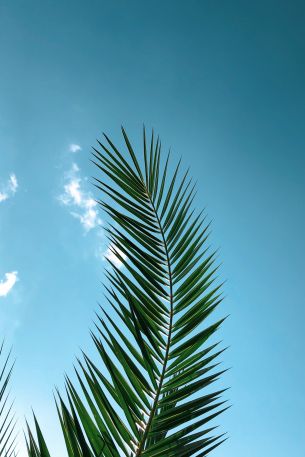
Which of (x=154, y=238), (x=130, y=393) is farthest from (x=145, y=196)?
(x=130, y=393)

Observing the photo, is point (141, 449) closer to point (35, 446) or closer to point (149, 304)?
point (35, 446)

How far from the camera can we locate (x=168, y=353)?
1.22 m

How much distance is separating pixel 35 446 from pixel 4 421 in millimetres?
532

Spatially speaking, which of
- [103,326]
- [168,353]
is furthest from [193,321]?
[103,326]

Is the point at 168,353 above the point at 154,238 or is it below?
below

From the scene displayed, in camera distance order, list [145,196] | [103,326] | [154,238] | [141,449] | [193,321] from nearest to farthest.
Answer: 1. [141,449]
2. [103,326]
3. [193,321]
4. [154,238]
5. [145,196]

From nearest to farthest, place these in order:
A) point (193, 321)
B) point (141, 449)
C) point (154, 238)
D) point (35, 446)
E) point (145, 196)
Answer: point (35, 446) → point (141, 449) → point (193, 321) → point (154, 238) → point (145, 196)

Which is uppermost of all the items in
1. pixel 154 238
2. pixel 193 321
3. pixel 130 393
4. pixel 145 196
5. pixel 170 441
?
pixel 145 196

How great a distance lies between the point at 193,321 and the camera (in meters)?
1.27

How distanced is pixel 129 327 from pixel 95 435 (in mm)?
299

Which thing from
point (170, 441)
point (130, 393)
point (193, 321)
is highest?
point (193, 321)

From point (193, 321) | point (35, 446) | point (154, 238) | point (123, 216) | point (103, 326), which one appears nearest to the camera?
point (35, 446)

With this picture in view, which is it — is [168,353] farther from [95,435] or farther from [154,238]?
[154,238]

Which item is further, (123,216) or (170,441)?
(123,216)
